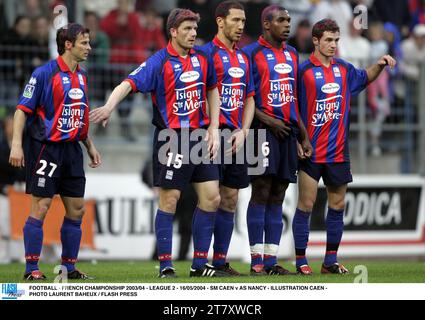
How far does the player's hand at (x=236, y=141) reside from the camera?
1141cm

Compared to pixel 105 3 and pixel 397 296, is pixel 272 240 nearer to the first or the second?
pixel 397 296

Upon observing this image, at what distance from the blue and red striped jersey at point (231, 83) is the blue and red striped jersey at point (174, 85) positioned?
364 mm

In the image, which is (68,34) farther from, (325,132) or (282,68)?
(325,132)

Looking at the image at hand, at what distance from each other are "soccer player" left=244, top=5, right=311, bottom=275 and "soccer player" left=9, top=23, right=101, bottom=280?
1832 mm

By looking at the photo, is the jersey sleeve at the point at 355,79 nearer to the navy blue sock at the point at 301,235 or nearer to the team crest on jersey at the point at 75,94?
the navy blue sock at the point at 301,235

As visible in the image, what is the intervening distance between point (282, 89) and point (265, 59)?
370mm

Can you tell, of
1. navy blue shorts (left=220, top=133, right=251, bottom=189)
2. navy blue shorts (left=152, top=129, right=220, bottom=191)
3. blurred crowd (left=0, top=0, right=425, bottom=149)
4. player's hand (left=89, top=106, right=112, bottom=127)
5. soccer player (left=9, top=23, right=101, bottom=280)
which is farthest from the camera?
blurred crowd (left=0, top=0, right=425, bottom=149)

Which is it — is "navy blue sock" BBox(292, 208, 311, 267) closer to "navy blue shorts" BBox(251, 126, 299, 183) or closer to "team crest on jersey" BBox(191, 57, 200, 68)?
"navy blue shorts" BBox(251, 126, 299, 183)

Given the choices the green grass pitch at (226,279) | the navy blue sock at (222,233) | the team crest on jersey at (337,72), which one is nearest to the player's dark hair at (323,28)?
the team crest on jersey at (337,72)

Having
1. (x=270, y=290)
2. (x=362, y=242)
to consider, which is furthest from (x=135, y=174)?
(x=270, y=290)

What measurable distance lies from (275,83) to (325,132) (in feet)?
2.60

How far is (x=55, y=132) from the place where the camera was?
11.3 m

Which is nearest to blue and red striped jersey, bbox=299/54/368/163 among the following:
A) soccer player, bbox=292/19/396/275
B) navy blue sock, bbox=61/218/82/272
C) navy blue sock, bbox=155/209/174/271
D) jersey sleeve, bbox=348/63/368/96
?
soccer player, bbox=292/19/396/275

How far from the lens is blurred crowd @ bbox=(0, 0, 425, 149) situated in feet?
59.7
